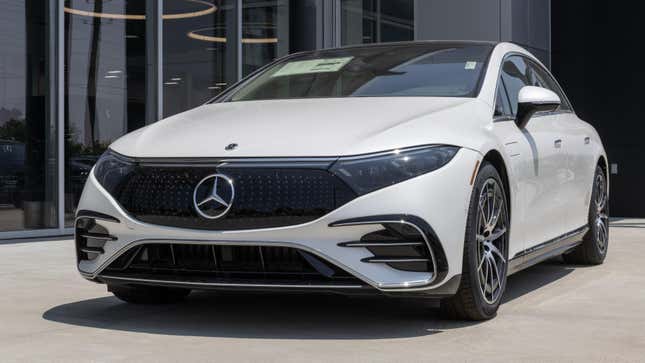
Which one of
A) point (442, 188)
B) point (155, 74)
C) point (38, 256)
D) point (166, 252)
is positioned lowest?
point (38, 256)

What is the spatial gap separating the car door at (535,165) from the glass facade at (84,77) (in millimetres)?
6136

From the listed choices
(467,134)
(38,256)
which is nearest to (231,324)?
(467,134)

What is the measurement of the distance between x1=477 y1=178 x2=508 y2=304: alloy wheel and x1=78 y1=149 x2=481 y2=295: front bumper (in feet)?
0.92

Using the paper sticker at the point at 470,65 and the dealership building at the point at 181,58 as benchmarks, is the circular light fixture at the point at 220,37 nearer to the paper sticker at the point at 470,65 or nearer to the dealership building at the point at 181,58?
the dealership building at the point at 181,58

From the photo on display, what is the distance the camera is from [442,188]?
4422 mm

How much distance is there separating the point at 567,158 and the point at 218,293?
2306 mm

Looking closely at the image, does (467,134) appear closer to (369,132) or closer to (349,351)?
(369,132)

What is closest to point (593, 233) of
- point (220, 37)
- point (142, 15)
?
point (142, 15)

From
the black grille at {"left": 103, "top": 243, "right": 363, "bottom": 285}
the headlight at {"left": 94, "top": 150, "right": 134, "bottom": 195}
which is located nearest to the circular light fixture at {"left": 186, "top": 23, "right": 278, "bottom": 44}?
the headlight at {"left": 94, "top": 150, "right": 134, "bottom": 195}

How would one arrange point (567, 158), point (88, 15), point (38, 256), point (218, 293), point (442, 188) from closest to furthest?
point (442, 188) < point (218, 293) < point (567, 158) < point (38, 256) < point (88, 15)

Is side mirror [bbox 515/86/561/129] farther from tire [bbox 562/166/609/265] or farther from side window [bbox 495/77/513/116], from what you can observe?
tire [bbox 562/166/609/265]

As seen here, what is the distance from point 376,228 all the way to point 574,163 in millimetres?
2673

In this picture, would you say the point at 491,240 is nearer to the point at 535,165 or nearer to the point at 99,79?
the point at 535,165

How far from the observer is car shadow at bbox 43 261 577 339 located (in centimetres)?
461
